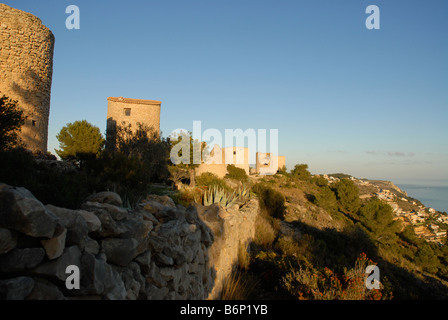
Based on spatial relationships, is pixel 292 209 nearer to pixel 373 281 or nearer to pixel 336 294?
pixel 373 281

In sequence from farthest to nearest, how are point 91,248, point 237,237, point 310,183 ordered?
point 310,183
point 237,237
point 91,248

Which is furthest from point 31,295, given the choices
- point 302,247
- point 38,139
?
point 38,139

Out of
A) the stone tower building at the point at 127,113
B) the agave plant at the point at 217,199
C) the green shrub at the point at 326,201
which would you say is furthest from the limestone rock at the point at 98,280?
the green shrub at the point at 326,201

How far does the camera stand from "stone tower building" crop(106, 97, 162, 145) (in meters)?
23.3

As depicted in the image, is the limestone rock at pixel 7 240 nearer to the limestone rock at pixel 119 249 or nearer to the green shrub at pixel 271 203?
the limestone rock at pixel 119 249

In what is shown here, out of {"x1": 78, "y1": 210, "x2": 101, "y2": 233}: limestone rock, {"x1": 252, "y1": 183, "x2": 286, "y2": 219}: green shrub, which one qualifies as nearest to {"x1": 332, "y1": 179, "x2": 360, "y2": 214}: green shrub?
{"x1": 252, "y1": 183, "x2": 286, "y2": 219}: green shrub

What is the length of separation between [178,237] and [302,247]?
6.77 meters

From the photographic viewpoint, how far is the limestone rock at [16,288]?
139 centimetres

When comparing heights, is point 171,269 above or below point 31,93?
below

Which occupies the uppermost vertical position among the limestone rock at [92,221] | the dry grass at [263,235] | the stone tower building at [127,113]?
the stone tower building at [127,113]

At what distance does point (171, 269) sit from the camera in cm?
313

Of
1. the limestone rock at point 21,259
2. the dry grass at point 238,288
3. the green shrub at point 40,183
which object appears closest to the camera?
the limestone rock at point 21,259

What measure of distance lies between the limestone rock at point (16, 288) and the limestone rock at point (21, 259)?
0.08 meters

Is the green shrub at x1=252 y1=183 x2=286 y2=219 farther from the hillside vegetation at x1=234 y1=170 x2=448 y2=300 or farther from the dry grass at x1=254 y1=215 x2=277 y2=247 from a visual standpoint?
the dry grass at x1=254 y1=215 x2=277 y2=247
